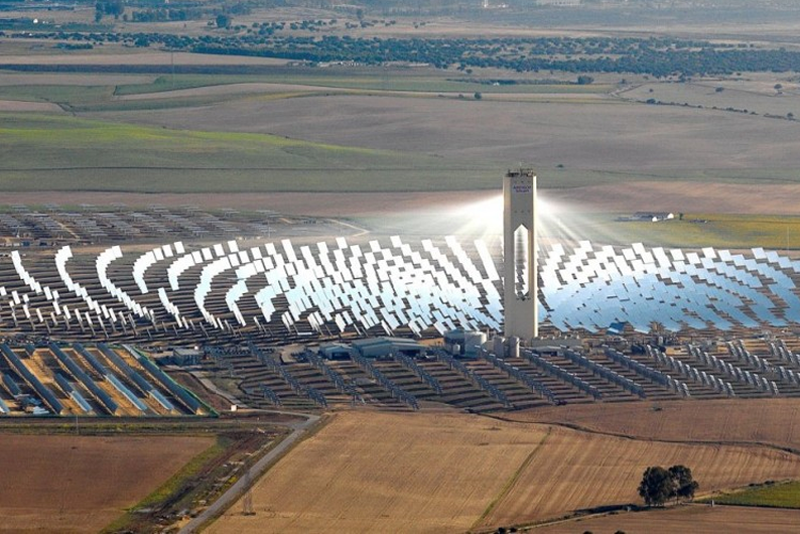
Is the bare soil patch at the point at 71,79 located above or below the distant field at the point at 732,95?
above

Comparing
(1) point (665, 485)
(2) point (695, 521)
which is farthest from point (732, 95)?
(2) point (695, 521)

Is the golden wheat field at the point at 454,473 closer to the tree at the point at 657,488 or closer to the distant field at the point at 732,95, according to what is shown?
the tree at the point at 657,488

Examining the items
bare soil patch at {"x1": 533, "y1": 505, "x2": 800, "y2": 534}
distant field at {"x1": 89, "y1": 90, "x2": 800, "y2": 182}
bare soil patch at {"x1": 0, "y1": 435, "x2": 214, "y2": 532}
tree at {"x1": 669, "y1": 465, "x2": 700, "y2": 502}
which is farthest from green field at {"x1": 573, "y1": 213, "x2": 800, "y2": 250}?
bare soil patch at {"x1": 533, "y1": 505, "x2": 800, "y2": 534}

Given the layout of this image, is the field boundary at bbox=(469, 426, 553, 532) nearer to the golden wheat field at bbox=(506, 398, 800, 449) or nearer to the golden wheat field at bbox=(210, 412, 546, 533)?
the golden wheat field at bbox=(210, 412, 546, 533)

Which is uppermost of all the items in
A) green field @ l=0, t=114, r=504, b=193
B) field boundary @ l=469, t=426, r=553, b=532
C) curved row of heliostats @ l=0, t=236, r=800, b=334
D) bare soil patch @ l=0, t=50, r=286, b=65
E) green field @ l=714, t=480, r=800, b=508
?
bare soil patch @ l=0, t=50, r=286, b=65

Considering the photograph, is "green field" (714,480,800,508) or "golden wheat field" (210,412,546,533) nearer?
"golden wheat field" (210,412,546,533)

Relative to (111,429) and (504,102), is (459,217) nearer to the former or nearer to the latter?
(111,429)

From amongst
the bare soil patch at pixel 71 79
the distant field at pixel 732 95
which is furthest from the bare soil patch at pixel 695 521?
the bare soil patch at pixel 71 79
